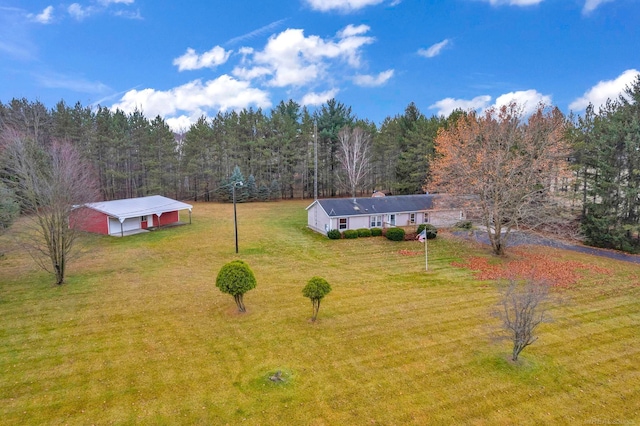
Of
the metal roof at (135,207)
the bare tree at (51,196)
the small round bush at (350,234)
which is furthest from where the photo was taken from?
the metal roof at (135,207)

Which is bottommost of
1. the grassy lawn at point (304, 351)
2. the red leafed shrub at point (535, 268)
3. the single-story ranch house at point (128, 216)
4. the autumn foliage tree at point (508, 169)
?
the grassy lawn at point (304, 351)

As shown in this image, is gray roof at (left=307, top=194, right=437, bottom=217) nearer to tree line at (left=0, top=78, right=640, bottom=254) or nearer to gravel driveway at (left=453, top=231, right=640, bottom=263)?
tree line at (left=0, top=78, right=640, bottom=254)

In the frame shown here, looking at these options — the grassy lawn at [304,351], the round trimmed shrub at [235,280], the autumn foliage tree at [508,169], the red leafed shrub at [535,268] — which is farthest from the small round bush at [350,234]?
the round trimmed shrub at [235,280]

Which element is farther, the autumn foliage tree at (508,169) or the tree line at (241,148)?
the tree line at (241,148)

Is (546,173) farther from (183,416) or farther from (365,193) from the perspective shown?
(365,193)

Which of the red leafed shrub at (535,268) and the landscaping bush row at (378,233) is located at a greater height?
the landscaping bush row at (378,233)

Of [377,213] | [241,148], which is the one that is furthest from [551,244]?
[241,148]

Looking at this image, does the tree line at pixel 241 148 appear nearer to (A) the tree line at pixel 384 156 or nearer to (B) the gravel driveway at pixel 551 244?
(A) the tree line at pixel 384 156
